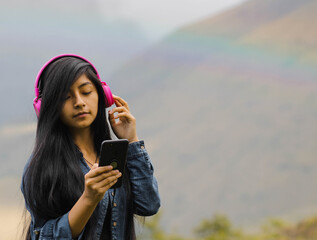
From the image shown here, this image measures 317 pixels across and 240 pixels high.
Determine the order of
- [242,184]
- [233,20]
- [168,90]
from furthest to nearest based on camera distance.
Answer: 1. [168,90]
2. [233,20]
3. [242,184]

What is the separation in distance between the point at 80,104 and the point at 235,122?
4771 cm

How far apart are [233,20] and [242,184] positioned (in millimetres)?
16245

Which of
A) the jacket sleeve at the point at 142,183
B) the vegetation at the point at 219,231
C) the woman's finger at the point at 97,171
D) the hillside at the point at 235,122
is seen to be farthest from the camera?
the hillside at the point at 235,122

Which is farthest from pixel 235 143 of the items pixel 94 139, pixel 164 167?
pixel 94 139

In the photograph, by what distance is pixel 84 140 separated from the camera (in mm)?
1554

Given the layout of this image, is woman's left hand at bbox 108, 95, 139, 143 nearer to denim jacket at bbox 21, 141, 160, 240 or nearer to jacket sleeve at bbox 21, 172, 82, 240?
denim jacket at bbox 21, 141, 160, 240

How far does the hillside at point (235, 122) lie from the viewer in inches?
1551

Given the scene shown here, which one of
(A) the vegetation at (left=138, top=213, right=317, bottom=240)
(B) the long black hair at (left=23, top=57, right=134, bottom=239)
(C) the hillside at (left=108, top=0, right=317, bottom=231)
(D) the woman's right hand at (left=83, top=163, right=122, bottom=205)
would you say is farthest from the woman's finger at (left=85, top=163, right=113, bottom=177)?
(C) the hillside at (left=108, top=0, right=317, bottom=231)

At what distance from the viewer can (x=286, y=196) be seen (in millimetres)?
38125

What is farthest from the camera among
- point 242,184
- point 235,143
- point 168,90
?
point 168,90

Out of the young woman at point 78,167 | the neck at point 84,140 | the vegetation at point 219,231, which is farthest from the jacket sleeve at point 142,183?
the vegetation at point 219,231

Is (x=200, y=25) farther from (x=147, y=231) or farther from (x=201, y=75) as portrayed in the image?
(x=147, y=231)

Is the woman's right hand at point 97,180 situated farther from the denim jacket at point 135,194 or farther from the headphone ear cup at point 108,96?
the headphone ear cup at point 108,96

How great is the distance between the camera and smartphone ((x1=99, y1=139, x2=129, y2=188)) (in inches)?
49.5
